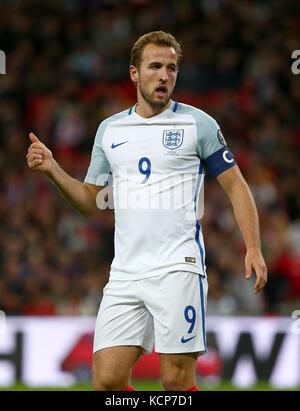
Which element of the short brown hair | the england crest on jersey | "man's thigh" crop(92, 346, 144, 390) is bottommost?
"man's thigh" crop(92, 346, 144, 390)

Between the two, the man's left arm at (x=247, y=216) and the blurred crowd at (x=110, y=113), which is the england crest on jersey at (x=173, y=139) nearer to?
the man's left arm at (x=247, y=216)

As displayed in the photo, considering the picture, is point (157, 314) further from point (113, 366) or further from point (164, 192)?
point (164, 192)

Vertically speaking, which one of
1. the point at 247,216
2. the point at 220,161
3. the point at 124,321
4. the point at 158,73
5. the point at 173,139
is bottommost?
the point at 124,321

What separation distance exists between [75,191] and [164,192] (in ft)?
1.77

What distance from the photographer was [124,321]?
5.20 m

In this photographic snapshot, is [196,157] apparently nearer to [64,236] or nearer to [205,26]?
[64,236]

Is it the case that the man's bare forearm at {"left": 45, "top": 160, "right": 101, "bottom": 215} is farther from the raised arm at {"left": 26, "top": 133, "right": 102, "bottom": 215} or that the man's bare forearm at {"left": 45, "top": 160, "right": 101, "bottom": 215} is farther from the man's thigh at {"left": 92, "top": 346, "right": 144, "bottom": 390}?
the man's thigh at {"left": 92, "top": 346, "right": 144, "bottom": 390}

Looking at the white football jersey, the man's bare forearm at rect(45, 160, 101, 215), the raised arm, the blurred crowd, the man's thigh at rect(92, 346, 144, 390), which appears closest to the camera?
the man's thigh at rect(92, 346, 144, 390)

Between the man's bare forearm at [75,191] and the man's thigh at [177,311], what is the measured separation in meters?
0.62

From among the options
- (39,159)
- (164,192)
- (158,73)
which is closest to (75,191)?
(39,159)

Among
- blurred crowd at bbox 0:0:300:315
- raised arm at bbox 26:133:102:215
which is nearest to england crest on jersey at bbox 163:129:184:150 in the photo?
raised arm at bbox 26:133:102:215

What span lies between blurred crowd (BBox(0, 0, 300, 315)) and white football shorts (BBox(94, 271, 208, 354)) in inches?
239

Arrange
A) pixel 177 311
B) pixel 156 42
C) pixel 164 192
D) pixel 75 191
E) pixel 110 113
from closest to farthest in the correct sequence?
1. pixel 177 311
2. pixel 164 192
3. pixel 156 42
4. pixel 75 191
5. pixel 110 113

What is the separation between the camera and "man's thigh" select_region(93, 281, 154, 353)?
519 centimetres
